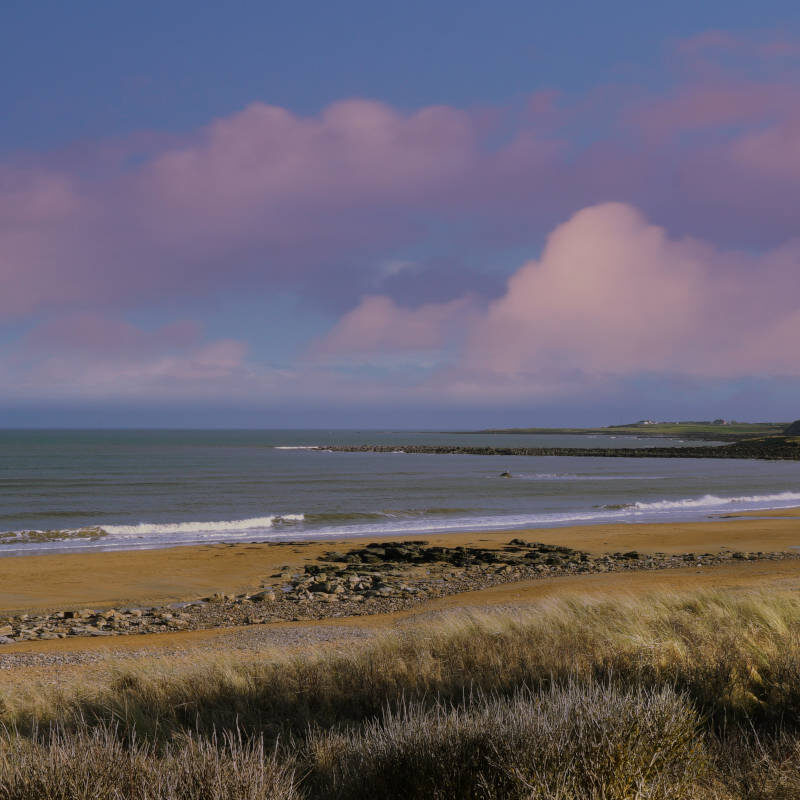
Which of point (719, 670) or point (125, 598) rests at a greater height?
A: point (719, 670)

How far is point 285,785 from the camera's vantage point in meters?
3.88

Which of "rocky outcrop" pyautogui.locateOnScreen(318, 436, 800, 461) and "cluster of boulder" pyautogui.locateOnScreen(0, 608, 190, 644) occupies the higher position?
"cluster of boulder" pyautogui.locateOnScreen(0, 608, 190, 644)

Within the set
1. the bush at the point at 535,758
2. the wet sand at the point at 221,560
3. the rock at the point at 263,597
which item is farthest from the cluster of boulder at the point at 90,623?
the bush at the point at 535,758

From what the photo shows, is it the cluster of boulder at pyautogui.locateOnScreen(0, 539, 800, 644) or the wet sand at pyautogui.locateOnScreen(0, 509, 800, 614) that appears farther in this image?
the wet sand at pyautogui.locateOnScreen(0, 509, 800, 614)

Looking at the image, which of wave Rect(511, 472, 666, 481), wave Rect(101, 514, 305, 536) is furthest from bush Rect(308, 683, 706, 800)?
wave Rect(511, 472, 666, 481)

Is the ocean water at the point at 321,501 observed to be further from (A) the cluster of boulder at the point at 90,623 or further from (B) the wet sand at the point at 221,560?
(A) the cluster of boulder at the point at 90,623

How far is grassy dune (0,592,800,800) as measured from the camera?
3.82 m

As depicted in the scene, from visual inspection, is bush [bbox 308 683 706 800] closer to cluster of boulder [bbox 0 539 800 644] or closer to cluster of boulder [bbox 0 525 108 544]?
cluster of boulder [bbox 0 539 800 644]

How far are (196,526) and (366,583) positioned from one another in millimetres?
14328

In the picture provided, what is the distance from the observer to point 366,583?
18.9 metres

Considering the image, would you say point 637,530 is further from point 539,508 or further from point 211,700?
point 211,700

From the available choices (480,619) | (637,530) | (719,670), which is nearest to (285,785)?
(719,670)

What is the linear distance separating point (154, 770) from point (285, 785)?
72 cm

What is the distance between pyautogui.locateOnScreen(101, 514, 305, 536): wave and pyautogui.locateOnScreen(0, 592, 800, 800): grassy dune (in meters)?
21.7
